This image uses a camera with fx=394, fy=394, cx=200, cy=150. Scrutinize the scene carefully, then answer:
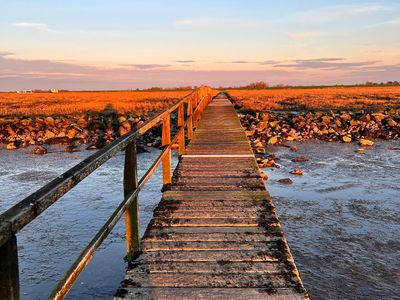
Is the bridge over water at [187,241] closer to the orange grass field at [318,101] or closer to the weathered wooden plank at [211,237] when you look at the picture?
the weathered wooden plank at [211,237]

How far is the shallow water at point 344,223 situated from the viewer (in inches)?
208

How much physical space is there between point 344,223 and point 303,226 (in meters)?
0.83

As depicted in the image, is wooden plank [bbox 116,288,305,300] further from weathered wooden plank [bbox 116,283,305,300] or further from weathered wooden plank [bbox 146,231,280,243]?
weathered wooden plank [bbox 146,231,280,243]

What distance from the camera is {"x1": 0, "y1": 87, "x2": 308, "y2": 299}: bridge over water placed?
2013 mm

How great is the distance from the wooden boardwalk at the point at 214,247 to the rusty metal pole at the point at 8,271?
5.19 ft

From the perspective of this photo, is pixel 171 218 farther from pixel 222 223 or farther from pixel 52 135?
pixel 52 135

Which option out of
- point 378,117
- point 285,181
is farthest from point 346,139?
point 285,181

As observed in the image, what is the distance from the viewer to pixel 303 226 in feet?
24.2

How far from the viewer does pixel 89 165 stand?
2598 millimetres

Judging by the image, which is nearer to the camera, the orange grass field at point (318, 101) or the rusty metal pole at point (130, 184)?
the rusty metal pole at point (130, 184)

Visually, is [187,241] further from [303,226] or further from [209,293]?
[303,226]

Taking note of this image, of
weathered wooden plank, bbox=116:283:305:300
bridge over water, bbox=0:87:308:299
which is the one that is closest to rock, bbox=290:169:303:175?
bridge over water, bbox=0:87:308:299

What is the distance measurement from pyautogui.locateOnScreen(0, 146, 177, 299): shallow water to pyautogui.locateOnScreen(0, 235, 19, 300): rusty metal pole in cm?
381

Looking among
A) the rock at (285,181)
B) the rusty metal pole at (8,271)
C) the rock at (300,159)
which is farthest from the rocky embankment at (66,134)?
the rusty metal pole at (8,271)
